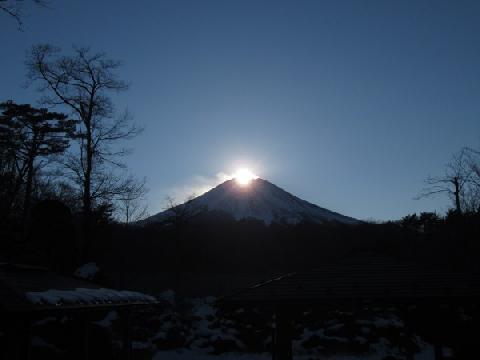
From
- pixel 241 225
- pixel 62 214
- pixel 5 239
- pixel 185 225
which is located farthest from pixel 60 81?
pixel 241 225

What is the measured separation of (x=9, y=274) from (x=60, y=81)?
1724cm

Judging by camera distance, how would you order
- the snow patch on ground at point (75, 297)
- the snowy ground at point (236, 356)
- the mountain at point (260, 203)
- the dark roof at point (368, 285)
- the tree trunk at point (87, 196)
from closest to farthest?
the snow patch on ground at point (75, 297), the dark roof at point (368, 285), the snowy ground at point (236, 356), the tree trunk at point (87, 196), the mountain at point (260, 203)

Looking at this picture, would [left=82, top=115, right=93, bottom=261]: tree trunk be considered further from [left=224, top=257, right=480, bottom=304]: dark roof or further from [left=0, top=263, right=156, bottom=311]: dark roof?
[left=224, top=257, right=480, bottom=304]: dark roof

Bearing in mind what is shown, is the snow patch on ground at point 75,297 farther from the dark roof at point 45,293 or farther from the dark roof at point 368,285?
the dark roof at point 368,285

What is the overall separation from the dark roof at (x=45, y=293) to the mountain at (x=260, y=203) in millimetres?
47990

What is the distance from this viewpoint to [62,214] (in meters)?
21.2

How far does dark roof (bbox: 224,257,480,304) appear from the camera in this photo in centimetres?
1178

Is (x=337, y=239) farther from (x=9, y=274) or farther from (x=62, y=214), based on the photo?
(x=9, y=274)

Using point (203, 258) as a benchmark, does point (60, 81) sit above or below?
above

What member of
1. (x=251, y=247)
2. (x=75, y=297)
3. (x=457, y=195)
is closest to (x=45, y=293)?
(x=75, y=297)

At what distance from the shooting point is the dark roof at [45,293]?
7.96 meters

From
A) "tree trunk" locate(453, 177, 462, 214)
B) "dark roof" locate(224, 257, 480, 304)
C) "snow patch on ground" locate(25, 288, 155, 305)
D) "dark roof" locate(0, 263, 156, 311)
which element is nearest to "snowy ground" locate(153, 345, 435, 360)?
"dark roof" locate(224, 257, 480, 304)

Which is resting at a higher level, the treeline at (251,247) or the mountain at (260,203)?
the mountain at (260,203)

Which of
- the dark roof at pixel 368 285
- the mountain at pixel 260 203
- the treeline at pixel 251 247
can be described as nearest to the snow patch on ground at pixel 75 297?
the dark roof at pixel 368 285
